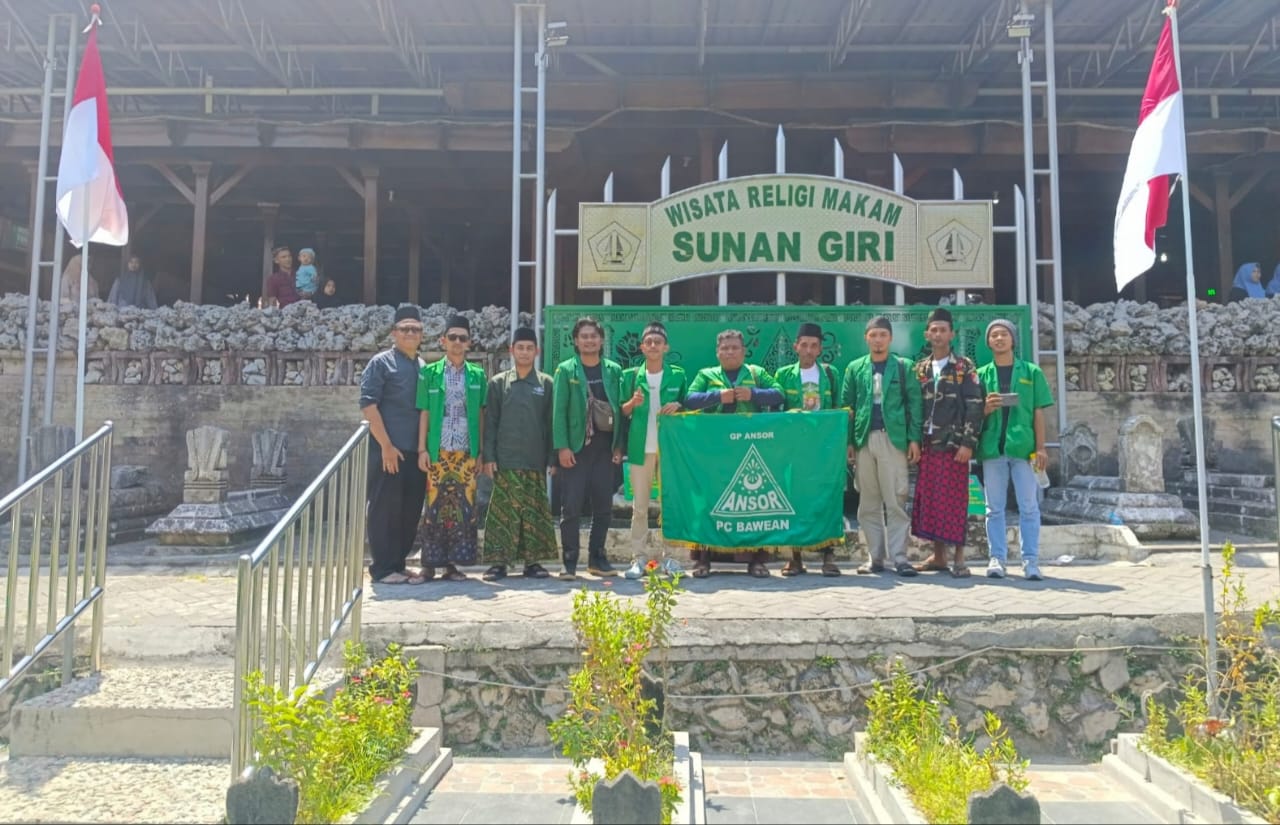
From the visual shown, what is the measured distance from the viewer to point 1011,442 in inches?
203

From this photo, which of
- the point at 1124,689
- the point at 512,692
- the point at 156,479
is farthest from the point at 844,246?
the point at 156,479

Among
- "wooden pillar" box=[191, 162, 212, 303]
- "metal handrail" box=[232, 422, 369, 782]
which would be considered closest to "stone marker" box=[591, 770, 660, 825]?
"metal handrail" box=[232, 422, 369, 782]

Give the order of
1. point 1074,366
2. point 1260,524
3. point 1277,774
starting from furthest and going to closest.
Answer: point 1074,366
point 1260,524
point 1277,774

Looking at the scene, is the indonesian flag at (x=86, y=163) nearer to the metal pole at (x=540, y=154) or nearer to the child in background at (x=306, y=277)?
the metal pole at (x=540, y=154)

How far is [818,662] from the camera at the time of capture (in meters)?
3.96

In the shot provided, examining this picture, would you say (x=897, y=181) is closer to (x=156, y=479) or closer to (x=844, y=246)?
(x=844, y=246)

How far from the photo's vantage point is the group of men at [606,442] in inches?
207

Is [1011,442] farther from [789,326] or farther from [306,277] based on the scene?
[306,277]

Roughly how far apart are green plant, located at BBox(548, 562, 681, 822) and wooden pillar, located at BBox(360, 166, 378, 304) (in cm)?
863

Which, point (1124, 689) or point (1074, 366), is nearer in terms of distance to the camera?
point (1124, 689)

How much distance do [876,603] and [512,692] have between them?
6.53 feet

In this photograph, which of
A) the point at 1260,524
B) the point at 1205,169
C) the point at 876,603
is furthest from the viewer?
the point at 1205,169

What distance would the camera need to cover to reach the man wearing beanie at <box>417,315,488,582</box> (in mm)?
5258

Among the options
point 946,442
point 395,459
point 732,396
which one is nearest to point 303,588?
point 395,459
